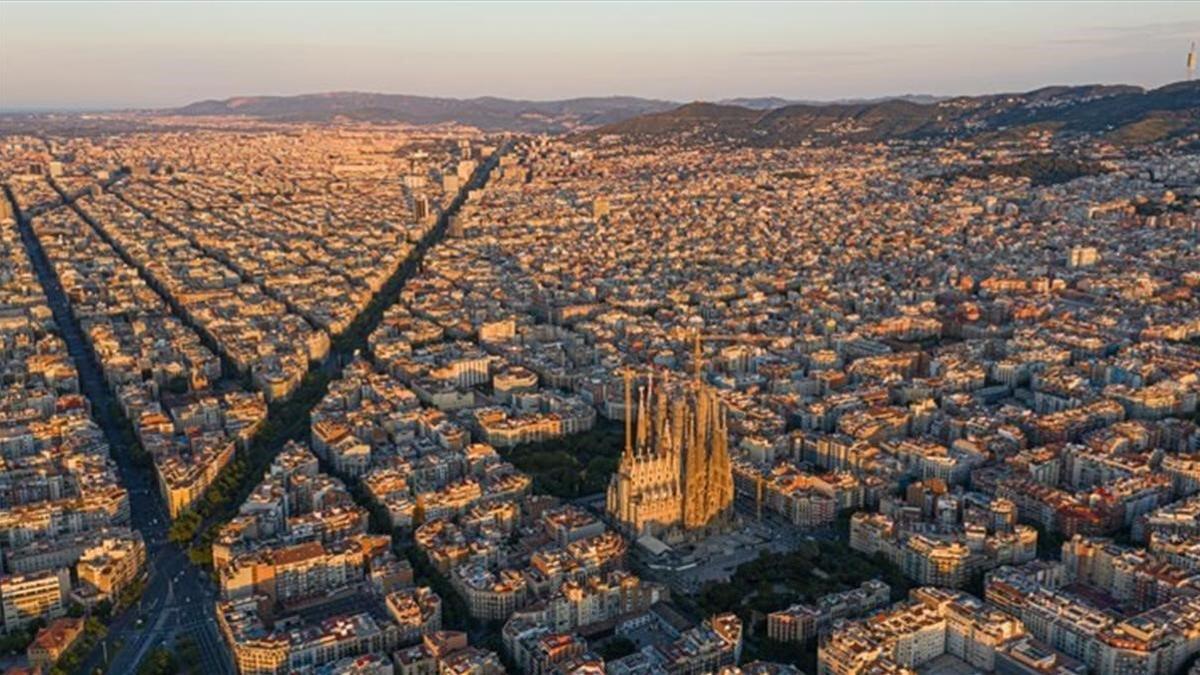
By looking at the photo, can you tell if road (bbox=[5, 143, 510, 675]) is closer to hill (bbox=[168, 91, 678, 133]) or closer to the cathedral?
the cathedral

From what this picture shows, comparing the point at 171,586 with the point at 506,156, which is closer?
the point at 171,586

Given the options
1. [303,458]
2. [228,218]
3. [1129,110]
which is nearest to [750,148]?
[1129,110]

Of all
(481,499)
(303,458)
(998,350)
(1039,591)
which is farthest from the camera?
(998,350)

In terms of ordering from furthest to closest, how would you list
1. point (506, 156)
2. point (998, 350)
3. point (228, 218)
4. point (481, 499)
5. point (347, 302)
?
point (506, 156) < point (228, 218) < point (347, 302) < point (998, 350) < point (481, 499)

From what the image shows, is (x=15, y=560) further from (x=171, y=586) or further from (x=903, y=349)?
(x=903, y=349)

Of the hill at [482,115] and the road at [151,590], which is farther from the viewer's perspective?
the hill at [482,115]

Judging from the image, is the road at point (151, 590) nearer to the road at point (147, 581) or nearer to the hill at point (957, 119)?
the road at point (147, 581)

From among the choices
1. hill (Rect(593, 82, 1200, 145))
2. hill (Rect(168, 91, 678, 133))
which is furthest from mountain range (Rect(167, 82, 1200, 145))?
hill (Rect(168, 91, 678, 133))

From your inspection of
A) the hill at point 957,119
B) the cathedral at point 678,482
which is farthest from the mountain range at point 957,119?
the cathedral at point 678,482
